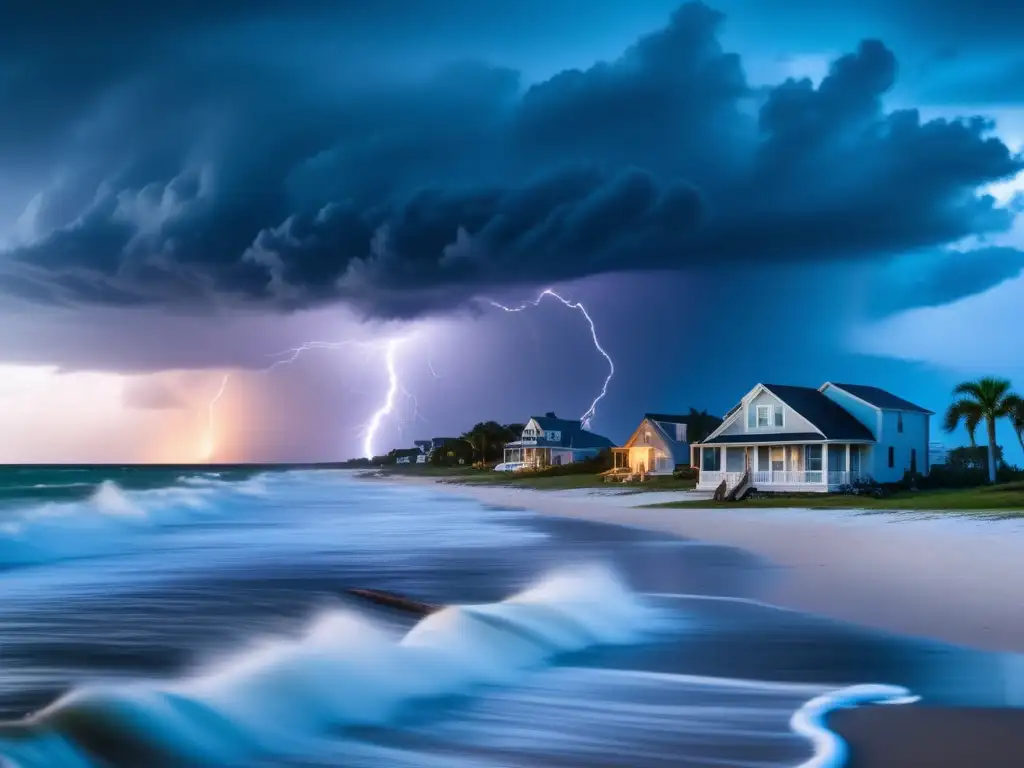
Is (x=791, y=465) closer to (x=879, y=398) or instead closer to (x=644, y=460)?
(x=879, y=398)

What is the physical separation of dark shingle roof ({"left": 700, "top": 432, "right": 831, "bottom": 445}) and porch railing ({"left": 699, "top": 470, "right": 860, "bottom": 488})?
1.60 m

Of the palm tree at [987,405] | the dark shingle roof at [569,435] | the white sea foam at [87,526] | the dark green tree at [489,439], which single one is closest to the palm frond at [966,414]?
the palm tree at [987,405]

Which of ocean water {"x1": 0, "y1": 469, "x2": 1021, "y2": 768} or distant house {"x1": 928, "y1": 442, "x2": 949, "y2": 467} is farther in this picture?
distant house {"x1": 928, "y1": 442, "x2": 949, "y2": 467}

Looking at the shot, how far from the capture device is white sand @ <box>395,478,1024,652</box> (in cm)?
1348

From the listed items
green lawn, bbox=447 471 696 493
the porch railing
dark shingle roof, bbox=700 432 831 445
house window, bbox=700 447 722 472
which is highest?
dark shingle roof, bbox=700 432 831 445

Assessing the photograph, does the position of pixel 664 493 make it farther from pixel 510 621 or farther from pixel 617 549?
pixel 510 621

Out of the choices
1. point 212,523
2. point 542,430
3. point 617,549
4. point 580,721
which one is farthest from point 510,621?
point 542,430

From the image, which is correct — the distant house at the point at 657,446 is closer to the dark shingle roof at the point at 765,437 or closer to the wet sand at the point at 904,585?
the dark shingle roof at the point at 765,437

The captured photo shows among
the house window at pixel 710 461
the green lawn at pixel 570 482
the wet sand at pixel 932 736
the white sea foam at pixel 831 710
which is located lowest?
the green lawn at pixel 570 482

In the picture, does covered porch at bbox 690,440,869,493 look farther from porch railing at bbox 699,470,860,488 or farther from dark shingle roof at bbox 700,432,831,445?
dark shingle roof at bbox 700,432,831,445

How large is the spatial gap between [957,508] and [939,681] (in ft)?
95.0

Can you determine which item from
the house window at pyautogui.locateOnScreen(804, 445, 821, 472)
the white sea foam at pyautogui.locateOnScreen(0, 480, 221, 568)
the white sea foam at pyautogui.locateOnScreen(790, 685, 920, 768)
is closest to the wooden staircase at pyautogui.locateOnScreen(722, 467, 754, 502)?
the house window at pyautogui.locateOnScreen(804, 445, 821, 472)

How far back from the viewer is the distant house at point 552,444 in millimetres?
108375

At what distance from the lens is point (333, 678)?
10.5 metres
